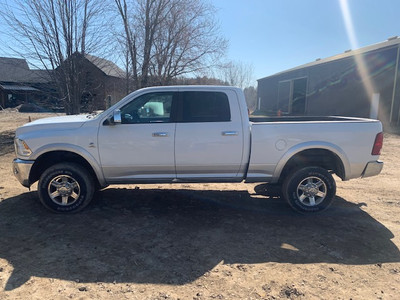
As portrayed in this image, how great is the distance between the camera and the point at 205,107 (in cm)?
480

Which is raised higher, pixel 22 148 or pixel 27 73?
pixel 27 73

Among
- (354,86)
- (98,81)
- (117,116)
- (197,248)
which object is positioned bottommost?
(197,248)

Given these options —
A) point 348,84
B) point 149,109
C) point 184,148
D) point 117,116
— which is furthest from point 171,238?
point 348,84

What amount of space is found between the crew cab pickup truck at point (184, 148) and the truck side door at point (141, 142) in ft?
0.05

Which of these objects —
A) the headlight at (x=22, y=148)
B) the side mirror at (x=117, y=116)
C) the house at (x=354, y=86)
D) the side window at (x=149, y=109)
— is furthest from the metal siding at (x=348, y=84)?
the headlight at (x=22, y=148)

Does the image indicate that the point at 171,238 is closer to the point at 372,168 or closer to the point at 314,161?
the point at 314,161

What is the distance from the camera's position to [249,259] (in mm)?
3521

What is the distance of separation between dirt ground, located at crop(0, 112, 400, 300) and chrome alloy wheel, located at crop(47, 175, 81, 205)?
10.6 inches

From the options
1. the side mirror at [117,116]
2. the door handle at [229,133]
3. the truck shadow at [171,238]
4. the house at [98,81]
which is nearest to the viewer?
the truck shadow at [171,238]

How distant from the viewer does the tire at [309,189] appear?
15.7ft

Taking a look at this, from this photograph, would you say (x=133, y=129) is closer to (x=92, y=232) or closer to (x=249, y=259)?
(x=92, y=232)

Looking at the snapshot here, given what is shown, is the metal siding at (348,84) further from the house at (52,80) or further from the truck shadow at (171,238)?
the truck shadow at (171,238)

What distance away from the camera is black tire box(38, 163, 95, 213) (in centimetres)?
462

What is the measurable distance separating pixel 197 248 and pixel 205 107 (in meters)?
2.19
